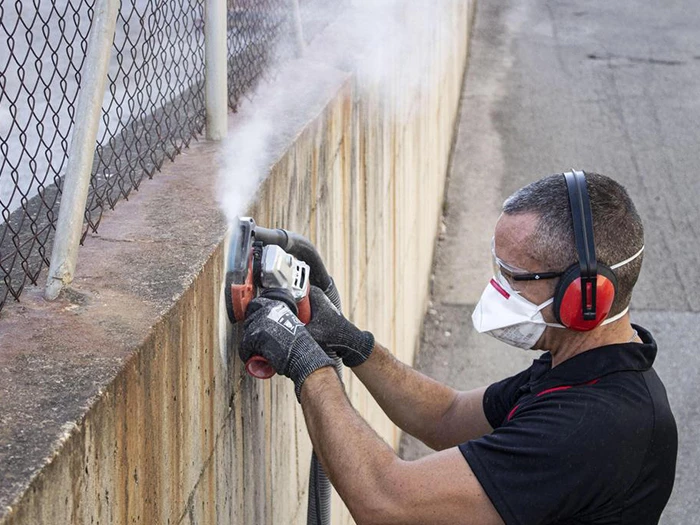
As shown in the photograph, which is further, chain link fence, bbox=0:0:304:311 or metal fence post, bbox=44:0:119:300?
chain link fence, bbox=0:0:304:311

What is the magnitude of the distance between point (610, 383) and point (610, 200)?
1.51ft

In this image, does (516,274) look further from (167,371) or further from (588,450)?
(167,371)

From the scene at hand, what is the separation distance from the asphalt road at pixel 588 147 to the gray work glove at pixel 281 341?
4.68 metres

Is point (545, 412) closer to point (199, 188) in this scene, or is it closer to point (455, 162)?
point (199, 188)

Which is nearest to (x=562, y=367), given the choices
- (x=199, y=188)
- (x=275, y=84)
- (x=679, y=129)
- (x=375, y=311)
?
(x=199, y=188)

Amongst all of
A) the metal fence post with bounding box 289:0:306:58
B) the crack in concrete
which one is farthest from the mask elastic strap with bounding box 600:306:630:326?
the crack in concrete

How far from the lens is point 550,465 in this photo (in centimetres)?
222

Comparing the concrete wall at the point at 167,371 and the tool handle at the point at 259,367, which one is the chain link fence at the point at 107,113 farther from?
the tool handle at the point at 259,367

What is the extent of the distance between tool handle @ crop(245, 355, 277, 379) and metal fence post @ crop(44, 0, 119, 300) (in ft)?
1.77

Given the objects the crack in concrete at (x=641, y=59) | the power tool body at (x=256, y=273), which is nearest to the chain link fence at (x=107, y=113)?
the power tool body at (x=256, y=273)

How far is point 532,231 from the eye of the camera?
244cm

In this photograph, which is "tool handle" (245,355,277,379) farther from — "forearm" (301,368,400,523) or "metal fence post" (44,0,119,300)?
"metal fence post" (44,0,119,300)

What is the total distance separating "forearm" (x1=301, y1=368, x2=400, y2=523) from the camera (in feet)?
7.55

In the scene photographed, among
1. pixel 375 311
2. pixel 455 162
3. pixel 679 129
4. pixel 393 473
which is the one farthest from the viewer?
pixel 679 129
